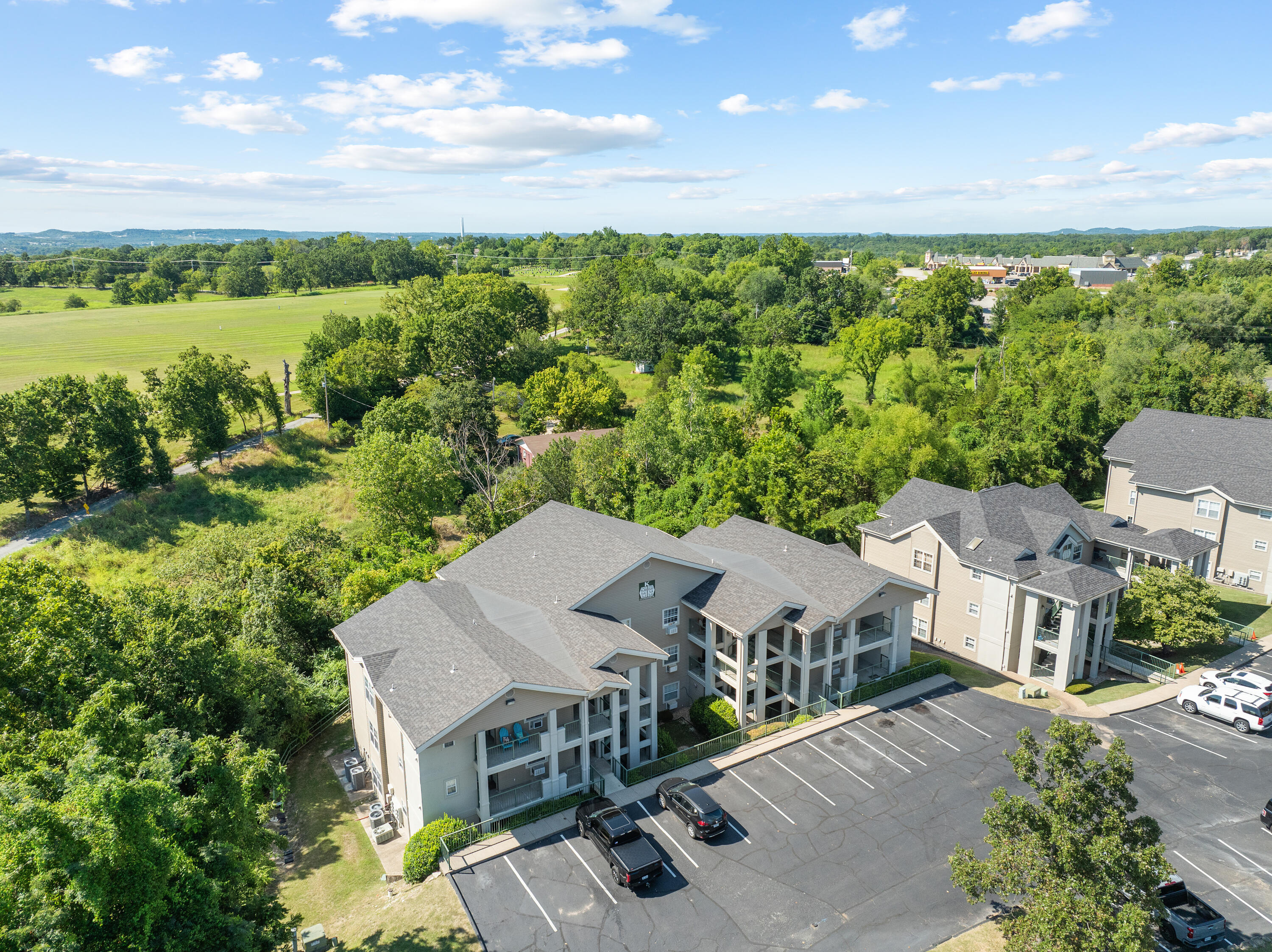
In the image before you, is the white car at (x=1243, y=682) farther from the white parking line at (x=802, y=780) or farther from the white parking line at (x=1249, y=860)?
the white parking line at (x=802, y=780)

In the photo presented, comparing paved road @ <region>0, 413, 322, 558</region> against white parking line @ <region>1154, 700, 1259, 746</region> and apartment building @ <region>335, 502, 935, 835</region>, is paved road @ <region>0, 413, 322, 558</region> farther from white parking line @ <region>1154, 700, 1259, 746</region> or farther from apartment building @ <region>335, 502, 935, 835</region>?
white parking line @ <region>1154, 700, 1259, 746</region>

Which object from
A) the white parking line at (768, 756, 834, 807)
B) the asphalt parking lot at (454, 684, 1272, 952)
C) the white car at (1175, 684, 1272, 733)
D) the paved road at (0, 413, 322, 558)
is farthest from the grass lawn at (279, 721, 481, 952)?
the paved road at (0, 413, 322, 558)

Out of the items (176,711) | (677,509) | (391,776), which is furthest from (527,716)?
(677,509)

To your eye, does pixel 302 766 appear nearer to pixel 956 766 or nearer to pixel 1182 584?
pixel 956 766

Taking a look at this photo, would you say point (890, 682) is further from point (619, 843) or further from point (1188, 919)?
point (619, 843)

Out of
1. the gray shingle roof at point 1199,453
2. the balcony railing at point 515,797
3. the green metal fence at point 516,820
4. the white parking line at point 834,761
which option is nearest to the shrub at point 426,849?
the green metal fence at point 516,820
